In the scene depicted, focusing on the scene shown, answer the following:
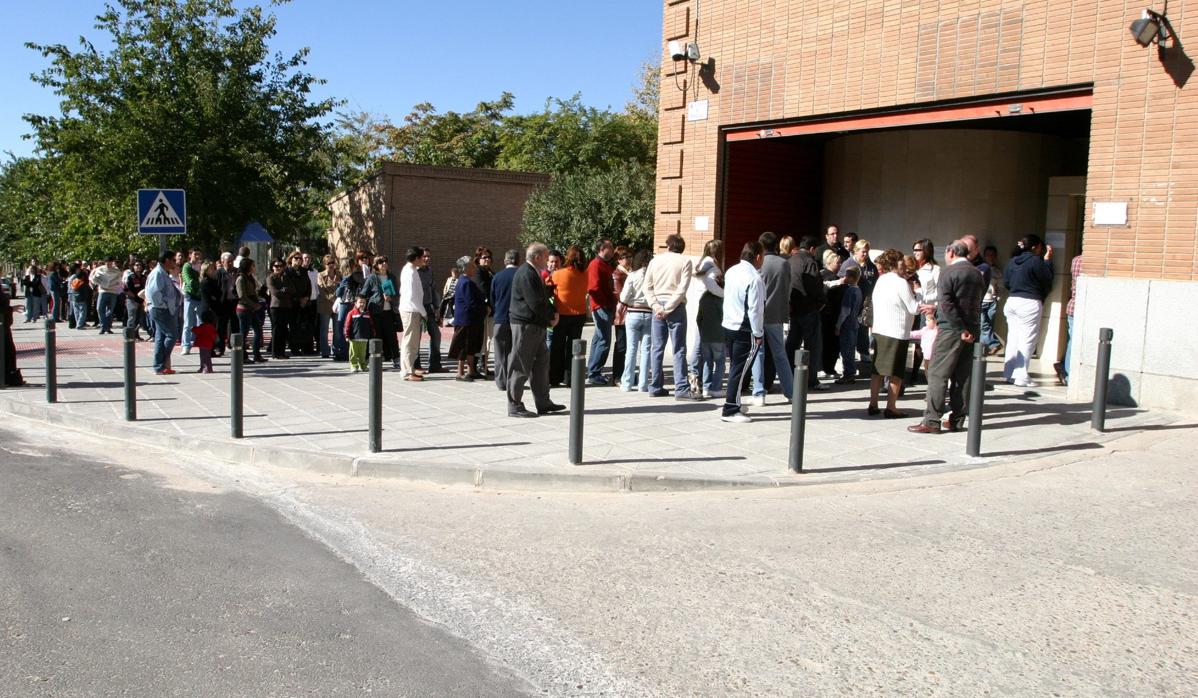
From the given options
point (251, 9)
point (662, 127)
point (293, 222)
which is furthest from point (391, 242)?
point (662, 127)

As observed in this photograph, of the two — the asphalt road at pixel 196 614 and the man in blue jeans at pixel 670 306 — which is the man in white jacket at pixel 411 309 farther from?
the asphalt road at pixel 196 614

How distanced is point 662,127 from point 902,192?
3.85 meters

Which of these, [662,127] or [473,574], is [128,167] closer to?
[662,127]

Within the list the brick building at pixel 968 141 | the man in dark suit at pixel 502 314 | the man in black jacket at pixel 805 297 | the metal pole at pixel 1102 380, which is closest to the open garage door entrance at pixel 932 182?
the brick building at pixel 968 141

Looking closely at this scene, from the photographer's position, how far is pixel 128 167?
23641 mm

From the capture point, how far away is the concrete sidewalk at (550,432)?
7.66 m

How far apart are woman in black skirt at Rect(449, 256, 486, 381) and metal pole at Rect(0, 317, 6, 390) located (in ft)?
18.1

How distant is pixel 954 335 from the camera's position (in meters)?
9.14

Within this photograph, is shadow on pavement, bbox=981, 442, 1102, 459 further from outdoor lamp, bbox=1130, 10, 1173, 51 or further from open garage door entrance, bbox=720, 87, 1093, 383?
open garage door entrance, bbox=720, 87, 1093, 383

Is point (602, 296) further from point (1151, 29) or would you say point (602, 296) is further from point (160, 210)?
point (1151, 29)

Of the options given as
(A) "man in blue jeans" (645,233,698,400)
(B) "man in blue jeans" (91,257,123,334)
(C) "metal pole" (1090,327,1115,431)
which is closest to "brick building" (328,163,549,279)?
(B) "man in blue jeans" (91,257,123,334)

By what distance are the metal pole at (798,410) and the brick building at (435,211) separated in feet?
85.1

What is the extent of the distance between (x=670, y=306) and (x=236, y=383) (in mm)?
4830

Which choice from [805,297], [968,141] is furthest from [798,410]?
[968,141]
